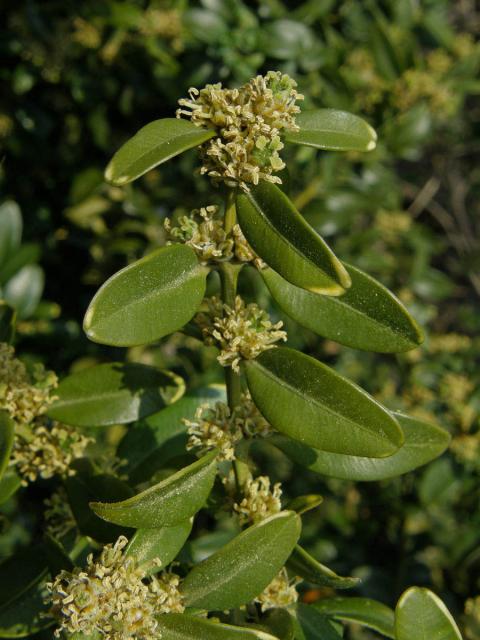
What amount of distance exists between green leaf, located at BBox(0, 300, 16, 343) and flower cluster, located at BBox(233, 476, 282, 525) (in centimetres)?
51

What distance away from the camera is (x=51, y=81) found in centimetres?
294

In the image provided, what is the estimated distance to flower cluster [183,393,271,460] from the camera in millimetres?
1214

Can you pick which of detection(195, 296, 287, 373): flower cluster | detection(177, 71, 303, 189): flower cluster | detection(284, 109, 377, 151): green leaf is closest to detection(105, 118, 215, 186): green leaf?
detection(177, 71, 303, 189): flower cluster

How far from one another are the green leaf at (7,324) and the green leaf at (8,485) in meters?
0.24

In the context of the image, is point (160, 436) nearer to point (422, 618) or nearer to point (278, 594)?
point (278, 594)

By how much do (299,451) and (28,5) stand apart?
2018 millimetres

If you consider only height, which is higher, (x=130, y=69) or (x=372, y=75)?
(x=130, y=69)

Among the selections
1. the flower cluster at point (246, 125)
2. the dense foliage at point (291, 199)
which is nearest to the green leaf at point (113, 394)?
the flower cluster at point (246, 125)

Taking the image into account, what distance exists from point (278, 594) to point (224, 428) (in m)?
0.31

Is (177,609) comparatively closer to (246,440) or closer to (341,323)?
(246,440)

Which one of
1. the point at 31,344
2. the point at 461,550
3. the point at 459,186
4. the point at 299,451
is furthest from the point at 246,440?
the point at 459,186

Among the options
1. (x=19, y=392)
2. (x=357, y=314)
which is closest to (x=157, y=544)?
(x=19, y=392)

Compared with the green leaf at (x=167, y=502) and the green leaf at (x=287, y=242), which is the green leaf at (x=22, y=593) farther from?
the green leaf at (x=287, y=242)

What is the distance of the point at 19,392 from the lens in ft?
4.24
